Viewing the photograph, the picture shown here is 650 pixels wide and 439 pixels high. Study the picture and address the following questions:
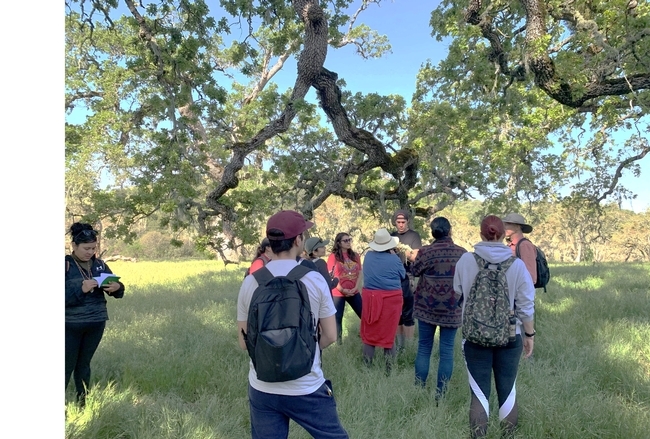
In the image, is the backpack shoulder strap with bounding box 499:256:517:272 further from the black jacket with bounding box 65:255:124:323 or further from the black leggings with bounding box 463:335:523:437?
the black jacket with bounding box 65:255:124:323

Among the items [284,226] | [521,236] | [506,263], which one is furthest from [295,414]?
[521,236]

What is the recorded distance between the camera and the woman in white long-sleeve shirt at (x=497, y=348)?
10.1ft

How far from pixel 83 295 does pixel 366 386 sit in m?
2.91

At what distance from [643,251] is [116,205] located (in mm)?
44129

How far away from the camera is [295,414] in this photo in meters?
2.17

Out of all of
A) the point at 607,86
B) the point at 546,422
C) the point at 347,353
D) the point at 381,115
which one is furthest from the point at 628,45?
the point at 347,353

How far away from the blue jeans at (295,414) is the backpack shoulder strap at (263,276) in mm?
596

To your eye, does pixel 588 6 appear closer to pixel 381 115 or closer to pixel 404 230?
pixel 381 115

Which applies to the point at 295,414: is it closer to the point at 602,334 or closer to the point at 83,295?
the point at 83,295

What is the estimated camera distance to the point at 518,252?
196 inches

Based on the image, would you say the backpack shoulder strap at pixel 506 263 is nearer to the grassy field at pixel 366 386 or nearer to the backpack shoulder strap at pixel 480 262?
the backpack shoulder strap at pixel 480 262

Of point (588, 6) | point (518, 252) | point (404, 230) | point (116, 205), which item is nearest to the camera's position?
point (518, 252)

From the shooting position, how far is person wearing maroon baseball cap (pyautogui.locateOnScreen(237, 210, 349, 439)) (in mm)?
2145

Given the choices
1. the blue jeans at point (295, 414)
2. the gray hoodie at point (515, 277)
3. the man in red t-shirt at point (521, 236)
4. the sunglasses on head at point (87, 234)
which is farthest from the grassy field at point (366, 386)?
the sunglasses on head at point (87, 234)
